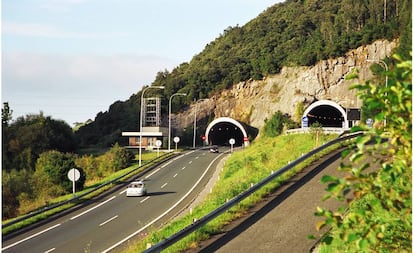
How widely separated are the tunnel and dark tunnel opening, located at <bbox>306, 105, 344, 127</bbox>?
1104cm

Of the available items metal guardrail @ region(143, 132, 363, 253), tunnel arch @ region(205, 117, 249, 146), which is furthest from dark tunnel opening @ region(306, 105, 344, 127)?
metal guardrail @ region(143, 132, 363, 253)

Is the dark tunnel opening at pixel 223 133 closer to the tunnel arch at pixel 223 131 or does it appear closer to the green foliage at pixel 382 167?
the tunnel arch at pixel 223 131

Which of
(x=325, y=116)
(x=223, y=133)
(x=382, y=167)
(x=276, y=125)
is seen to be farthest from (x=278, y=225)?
(x=223, y=133)

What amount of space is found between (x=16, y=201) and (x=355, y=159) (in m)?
44.6

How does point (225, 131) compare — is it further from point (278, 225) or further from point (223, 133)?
point (278, 225)

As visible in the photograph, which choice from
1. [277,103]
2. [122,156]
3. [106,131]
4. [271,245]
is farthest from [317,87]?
[271,245]

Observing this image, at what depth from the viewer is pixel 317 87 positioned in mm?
106688

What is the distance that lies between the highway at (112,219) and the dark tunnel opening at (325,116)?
4444 centimetres

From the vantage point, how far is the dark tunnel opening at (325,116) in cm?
9344

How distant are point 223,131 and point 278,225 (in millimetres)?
92010

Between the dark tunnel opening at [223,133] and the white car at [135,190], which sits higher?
the dark tunnel opening at [223,133]

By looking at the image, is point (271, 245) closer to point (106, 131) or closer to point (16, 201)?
point (16, 201)

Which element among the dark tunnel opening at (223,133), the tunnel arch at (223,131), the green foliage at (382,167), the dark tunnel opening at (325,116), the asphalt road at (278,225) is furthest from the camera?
the dark tunnel opening at (223,133)

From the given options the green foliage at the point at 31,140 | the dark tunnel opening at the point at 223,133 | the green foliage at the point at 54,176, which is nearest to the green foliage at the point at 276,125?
the dark tunnel opening at the point at 223,133
